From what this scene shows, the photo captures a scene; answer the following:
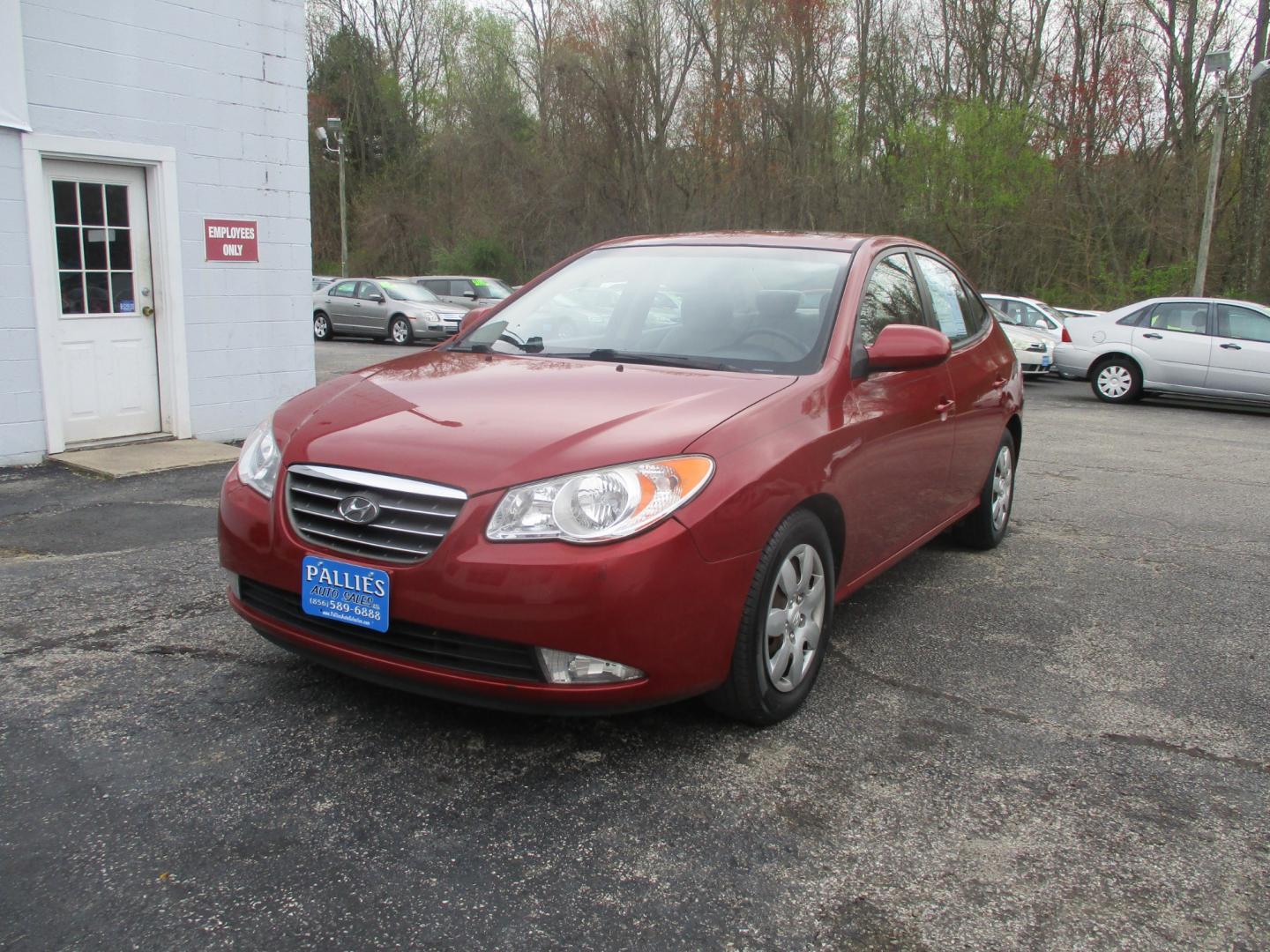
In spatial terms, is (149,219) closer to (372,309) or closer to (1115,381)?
(1115,381)

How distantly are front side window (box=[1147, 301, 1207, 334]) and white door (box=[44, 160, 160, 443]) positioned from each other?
12.7 metres

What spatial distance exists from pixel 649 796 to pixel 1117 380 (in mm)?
13922

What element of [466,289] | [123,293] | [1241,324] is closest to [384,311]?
[466,289]

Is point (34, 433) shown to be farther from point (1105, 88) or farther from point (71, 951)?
point (1105, 88)

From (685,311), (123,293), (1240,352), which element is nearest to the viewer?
(685,311)

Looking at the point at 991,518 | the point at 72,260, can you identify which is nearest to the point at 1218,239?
the point at 991,518

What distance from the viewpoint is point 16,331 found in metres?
7.46

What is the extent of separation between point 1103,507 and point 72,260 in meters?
7.45

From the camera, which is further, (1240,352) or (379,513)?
(1240,352)

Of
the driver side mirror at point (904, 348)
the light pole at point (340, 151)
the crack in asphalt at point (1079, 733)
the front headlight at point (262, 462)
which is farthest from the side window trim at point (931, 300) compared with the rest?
the light pole at point (340, 151)

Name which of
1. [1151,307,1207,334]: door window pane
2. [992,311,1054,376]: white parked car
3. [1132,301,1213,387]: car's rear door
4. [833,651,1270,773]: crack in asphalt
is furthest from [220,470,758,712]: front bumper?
[992,311,1054,376]: white parked car

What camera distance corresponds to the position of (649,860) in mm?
2605

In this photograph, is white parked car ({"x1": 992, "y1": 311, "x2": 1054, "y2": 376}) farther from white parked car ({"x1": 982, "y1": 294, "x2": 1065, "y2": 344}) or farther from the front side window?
the front side window

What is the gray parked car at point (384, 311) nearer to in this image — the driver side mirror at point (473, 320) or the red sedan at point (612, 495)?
the driver side mirror at point (473, 320)
